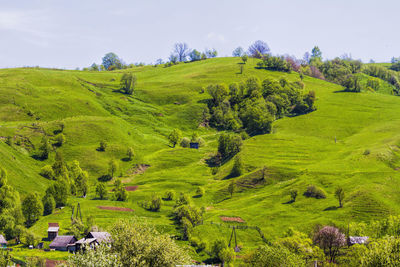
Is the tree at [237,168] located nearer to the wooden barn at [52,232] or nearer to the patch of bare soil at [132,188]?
the patch of bare soil at [132,188]

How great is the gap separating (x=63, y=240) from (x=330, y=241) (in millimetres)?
63338

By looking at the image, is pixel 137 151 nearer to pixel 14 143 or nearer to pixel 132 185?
pixel 132 185

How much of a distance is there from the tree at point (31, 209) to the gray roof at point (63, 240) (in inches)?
717

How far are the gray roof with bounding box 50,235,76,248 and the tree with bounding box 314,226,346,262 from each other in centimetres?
5868

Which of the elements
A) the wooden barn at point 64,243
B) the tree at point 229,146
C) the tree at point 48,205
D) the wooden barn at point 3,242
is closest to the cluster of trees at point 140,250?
the wooden barn at point 64,243

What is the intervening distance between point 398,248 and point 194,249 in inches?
2155

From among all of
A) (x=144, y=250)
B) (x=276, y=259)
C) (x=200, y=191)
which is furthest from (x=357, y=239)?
(x=200, y=191)

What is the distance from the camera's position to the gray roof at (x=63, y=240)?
102938 mm

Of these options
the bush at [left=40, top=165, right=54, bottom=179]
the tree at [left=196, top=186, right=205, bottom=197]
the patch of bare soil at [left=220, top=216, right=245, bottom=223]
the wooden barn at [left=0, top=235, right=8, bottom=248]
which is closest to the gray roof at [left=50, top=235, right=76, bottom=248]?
the wooden barn at [left=0, top=235, right=8, bottom=248]

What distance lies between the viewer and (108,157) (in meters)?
186

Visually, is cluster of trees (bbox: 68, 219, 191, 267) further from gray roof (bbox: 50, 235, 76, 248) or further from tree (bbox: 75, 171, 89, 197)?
tree (bbox: 75, 171, 89, 197)

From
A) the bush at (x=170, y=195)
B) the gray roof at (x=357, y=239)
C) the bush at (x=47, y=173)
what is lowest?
the bush at (x=170, y=195)

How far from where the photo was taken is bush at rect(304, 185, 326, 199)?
124 meters

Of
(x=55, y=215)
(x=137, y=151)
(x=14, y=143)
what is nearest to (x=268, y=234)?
(x=55, y=215)
